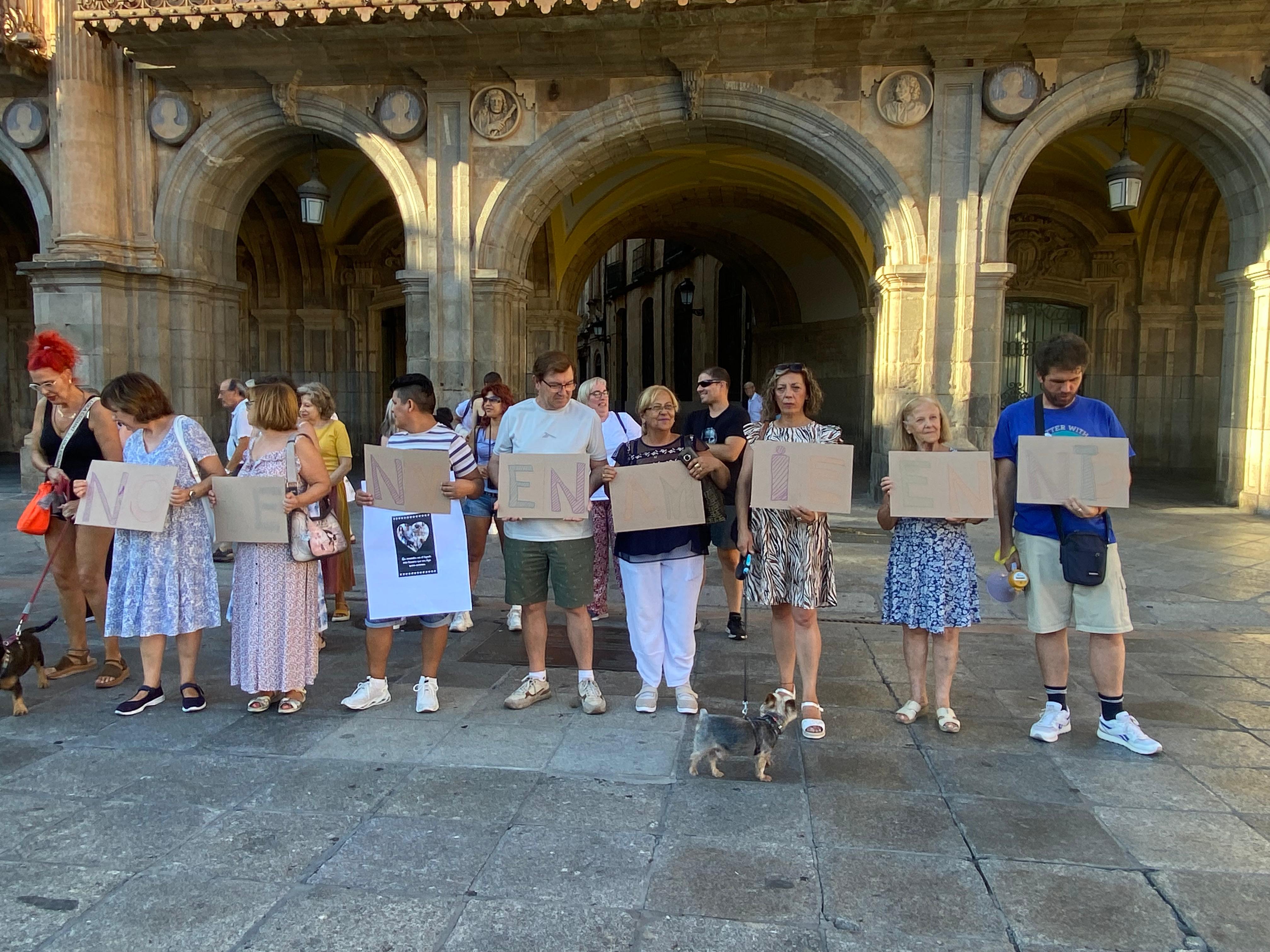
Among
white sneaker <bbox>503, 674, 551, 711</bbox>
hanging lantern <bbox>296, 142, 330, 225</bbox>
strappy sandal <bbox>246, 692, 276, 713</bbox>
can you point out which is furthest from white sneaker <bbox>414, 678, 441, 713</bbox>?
hanging lantern <bbox>296, 142, 330, 225</bbox>

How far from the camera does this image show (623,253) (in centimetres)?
3525

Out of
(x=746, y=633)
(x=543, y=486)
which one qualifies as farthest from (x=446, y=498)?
(x=746, y=633)

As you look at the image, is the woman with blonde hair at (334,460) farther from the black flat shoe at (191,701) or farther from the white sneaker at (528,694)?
the white sneaker at (528,694)

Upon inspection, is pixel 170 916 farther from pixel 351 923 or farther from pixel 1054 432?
pixel 1054 432

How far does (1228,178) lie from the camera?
33.4 feet

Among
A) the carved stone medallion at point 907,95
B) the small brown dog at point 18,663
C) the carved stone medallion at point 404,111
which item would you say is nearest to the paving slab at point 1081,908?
the small brown dog at point 18,663

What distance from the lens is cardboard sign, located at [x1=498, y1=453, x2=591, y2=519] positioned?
13.6 feet

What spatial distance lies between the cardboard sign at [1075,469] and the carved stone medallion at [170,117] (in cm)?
1068

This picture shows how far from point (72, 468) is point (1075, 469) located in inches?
196

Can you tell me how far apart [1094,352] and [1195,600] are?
10.5m

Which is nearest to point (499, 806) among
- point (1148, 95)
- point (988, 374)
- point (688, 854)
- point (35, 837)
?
point (688, 854)

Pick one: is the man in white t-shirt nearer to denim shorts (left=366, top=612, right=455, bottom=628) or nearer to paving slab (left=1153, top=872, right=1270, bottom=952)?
denim shorts (left=366, top=612, right=455, bottom=628)

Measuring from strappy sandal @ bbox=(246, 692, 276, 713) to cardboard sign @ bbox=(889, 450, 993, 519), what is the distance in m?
3.18

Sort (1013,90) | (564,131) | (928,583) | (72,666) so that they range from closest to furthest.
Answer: (928,583)
(72,666)
(1013,90)
(564,131)
